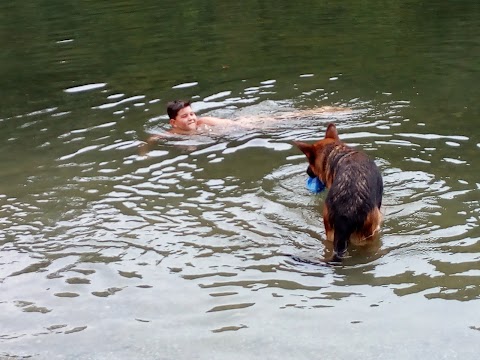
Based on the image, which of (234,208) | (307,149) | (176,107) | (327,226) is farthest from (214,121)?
(327,226)

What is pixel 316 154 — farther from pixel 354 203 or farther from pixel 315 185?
pixel 354 203

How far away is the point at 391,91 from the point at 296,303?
6.50m

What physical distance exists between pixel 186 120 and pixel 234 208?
309 cm

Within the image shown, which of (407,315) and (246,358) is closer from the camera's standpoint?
(246,358)

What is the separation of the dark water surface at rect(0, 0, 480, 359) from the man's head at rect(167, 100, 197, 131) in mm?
296

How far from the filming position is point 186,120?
32.2 feet

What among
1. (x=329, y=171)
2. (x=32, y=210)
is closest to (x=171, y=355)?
(x=329, y=171)

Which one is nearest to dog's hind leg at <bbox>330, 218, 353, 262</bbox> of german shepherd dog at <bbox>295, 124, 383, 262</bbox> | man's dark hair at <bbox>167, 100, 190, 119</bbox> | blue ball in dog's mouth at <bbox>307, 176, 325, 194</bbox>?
german shepherd dog at <bbox>295, 124, 383, 262</bbox>

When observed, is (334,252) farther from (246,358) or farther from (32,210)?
(32,210)

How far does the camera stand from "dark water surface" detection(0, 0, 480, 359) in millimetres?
5027

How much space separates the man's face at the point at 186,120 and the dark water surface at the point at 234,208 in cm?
29

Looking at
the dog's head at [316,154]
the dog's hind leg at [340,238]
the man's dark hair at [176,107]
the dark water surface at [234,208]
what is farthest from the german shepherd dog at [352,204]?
the man's dark hair at [176,107]

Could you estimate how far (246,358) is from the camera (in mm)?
4695

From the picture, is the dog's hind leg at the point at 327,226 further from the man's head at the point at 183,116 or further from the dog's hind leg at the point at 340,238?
the man's head at the point at 183,116
